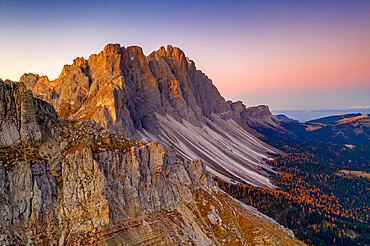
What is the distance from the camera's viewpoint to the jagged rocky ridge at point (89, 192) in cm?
3428

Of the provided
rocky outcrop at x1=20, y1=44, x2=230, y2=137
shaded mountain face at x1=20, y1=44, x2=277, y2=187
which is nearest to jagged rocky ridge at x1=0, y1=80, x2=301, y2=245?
shaded mountain face at x1=20, y1=44, x2=277, y2=187

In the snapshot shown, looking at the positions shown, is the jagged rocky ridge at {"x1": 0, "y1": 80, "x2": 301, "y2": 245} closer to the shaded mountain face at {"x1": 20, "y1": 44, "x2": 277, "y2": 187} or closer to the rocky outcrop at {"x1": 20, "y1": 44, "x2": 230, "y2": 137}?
the shaded mountain face at {"x1": 20, "y1": 44, "x2": 277, "y2": 187}

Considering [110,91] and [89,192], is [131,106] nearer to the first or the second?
[110,91]

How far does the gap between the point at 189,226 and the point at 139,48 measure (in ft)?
508

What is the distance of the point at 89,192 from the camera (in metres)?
37.7

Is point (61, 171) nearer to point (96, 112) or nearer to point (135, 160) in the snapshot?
point (135, 160)

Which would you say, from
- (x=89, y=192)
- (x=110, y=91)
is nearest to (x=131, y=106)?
(x=110, y=91)

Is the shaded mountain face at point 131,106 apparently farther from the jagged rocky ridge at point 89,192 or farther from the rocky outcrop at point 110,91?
the jagged rocky ridge at point 89,192

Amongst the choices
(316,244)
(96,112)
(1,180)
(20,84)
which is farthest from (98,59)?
(316,244)

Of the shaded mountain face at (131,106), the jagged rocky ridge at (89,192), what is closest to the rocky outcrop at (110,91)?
the shaded mountain face at (131,106)

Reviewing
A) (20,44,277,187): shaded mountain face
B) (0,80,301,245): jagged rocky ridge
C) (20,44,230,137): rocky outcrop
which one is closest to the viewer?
(0,80,301,245): jagged rocky ridge

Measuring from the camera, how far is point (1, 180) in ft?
109

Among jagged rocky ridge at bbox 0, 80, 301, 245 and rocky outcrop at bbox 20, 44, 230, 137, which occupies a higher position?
rocky outcrop at bbox 20, 44, 230, 137

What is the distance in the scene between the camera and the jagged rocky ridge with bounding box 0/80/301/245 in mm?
34281
